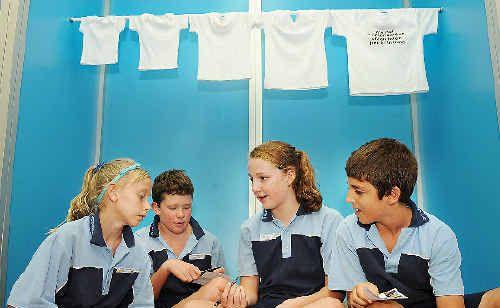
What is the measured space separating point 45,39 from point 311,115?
4.35 ft

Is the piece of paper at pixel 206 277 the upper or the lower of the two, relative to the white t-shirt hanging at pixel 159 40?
lower

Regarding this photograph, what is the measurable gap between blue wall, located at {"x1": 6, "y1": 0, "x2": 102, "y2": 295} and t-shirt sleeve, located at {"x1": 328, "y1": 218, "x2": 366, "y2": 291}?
1081 mm

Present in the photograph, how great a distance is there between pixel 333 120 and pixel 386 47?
454mm

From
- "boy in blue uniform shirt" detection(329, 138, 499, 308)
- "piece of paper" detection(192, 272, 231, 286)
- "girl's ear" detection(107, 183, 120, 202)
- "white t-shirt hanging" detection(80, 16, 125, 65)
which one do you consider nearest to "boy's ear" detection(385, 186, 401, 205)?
"boy in blue uniform shirt" detection(329, 138, 499, 308)

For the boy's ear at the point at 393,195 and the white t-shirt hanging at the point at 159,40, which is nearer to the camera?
the boy's ear at the point at 393,195

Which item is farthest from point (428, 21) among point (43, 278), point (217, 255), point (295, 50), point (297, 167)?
point (43, 278)

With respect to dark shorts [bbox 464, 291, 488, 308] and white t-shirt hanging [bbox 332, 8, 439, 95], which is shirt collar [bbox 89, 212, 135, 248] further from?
white t-shirt hanging [bbox 332, 8, 439, 95]

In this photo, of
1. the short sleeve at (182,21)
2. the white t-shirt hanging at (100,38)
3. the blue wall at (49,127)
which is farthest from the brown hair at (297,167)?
the white t-shirt hanging at (100,38)

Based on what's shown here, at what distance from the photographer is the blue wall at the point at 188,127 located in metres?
2.42

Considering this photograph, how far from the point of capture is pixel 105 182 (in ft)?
4.58

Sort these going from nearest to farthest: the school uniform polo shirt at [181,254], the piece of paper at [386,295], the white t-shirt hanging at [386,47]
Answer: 1. the piece of paper at [386,295]
2. the school uniform polo shirt at [181,254]
3. the white t-shirt hanging at [386,47]

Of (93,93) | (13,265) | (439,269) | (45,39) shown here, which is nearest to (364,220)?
(439,269)

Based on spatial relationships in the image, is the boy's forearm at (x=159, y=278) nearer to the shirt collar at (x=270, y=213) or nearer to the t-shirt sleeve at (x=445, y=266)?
the shirt collar at (x=270, y=213)

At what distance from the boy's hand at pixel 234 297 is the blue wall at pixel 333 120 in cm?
102
